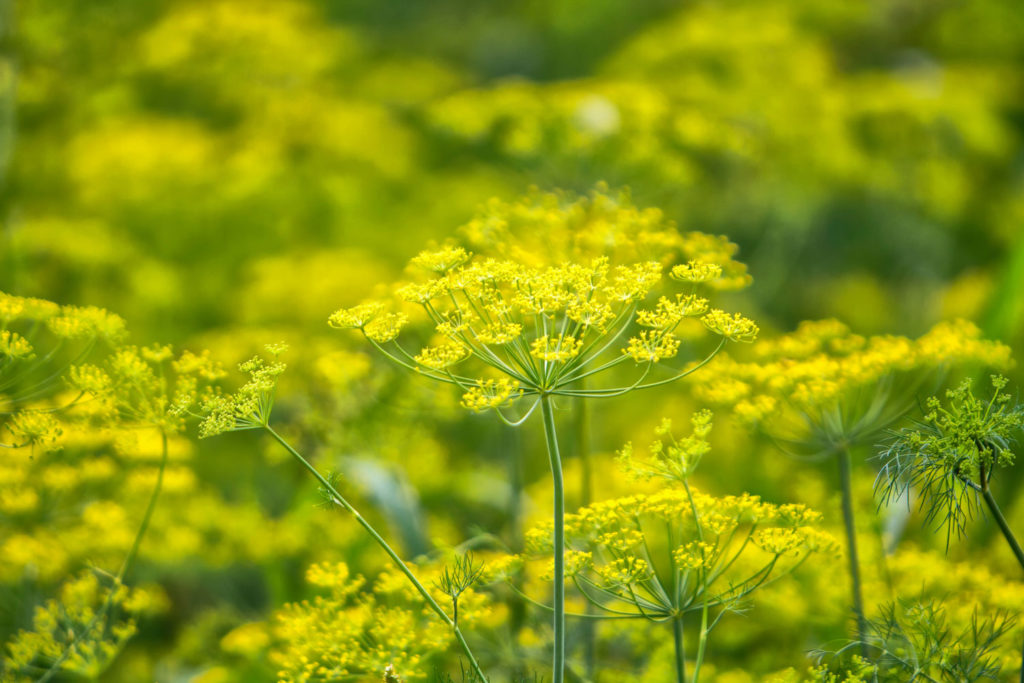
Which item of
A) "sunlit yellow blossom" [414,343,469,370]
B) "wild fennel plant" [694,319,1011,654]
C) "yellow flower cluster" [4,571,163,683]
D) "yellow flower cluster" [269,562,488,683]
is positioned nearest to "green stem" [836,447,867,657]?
"wild fennel plant" [694,319,1011,654]

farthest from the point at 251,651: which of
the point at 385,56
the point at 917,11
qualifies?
the point at 917,11

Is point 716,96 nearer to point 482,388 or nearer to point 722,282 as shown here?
point 722,282

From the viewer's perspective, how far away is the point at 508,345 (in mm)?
1469

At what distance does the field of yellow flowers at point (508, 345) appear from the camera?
1.59 metres

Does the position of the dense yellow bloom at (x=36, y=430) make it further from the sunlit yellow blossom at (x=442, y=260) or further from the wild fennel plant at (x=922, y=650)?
the wild fennel plant at (x=922, y=650)

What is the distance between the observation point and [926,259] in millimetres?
6879

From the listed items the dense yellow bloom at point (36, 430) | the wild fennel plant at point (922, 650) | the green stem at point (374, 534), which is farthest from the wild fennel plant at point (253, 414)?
the wild fennel plant at point (922, 650)

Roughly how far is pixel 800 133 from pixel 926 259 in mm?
2493

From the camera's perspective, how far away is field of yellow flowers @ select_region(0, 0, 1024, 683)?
1587 mm

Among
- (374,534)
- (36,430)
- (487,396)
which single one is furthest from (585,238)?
(36,430)

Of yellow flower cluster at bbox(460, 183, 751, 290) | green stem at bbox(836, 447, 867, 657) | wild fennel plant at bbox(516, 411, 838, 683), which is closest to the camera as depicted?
wild fennel plant at bbox(516, 411, 838, 683)

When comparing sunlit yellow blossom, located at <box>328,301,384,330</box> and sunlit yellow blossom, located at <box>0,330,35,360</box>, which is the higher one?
sunlit yellow blossom, located at <box>328,301,384,330</box>

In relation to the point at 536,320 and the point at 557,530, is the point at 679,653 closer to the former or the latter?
the point at 557,530

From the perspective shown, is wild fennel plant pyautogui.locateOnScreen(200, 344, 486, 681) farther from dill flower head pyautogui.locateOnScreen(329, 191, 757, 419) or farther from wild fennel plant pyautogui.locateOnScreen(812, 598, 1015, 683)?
wild fennel plant pyautogui.locateOnScreen(812, 598, 1015, 683)
